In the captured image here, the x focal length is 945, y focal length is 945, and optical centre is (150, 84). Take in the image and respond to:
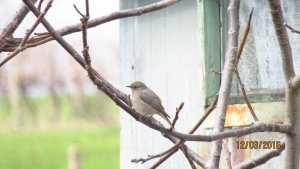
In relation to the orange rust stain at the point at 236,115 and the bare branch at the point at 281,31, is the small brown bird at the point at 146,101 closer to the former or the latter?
the orange rust stain at the point at 236,115

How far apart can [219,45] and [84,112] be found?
2427 centimetres

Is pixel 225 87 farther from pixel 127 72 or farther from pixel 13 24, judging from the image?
pixel 127 72

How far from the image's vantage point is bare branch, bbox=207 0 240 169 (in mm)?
2676

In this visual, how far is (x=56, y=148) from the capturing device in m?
25.6

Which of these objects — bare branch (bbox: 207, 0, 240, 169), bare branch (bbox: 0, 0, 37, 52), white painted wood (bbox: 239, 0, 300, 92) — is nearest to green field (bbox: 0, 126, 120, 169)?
white painted wood (bbox: 239, 0, 300, 92)

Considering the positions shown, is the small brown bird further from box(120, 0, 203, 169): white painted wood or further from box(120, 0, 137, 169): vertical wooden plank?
box(120, 0, 137, 169): vertical wooden plank

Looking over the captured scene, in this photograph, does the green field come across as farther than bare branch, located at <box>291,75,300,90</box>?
Yes

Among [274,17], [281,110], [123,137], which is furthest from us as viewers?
[123,137]

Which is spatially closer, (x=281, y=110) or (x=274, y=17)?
(x=274, y=17)

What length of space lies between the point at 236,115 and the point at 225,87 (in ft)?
5.96

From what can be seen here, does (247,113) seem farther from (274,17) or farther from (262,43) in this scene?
(274,17)

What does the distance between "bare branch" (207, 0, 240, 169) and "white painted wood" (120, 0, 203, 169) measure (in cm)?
187

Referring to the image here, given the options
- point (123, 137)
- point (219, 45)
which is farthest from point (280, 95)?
point (123, 137)

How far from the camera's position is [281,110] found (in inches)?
174
